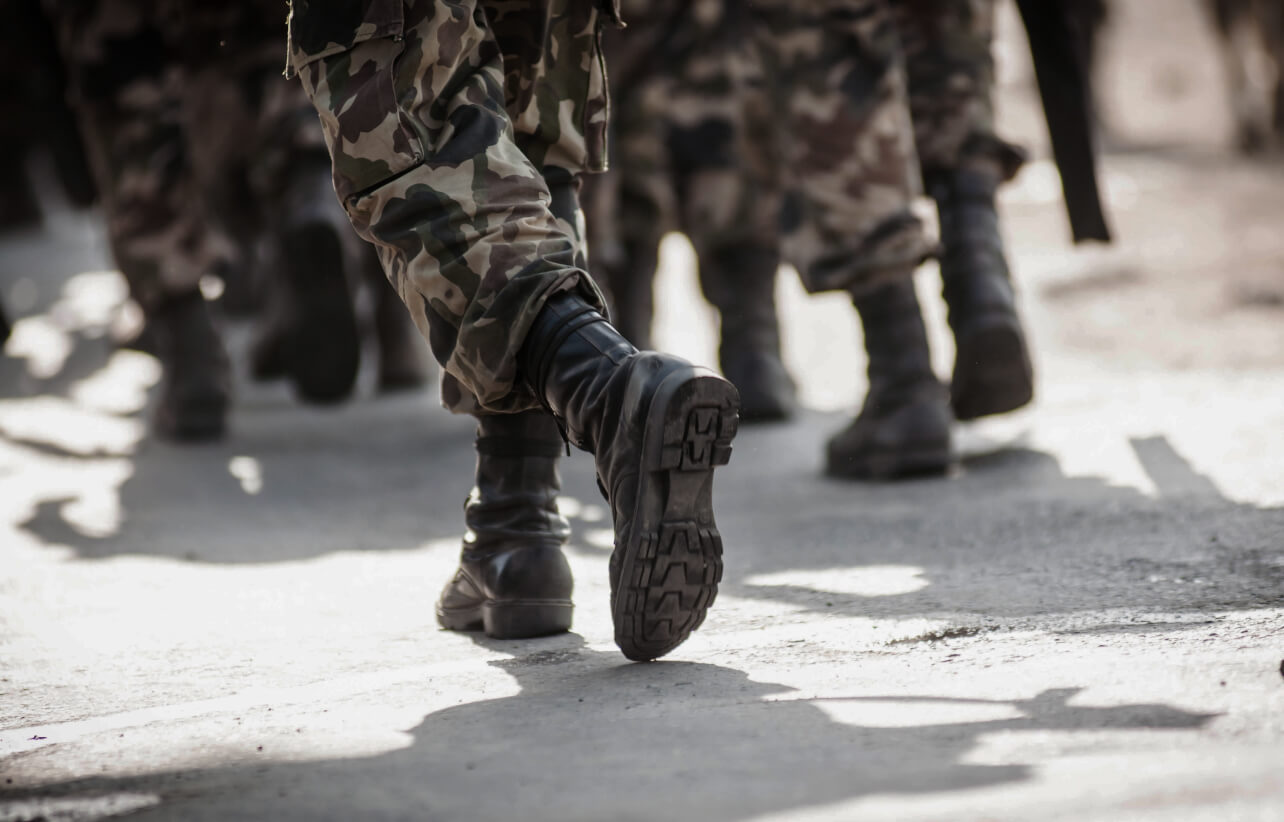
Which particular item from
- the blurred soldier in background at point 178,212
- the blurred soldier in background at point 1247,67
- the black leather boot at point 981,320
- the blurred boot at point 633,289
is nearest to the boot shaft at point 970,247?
the black leather boot at point 981,320

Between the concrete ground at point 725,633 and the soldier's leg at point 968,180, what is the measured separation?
0.17 meters

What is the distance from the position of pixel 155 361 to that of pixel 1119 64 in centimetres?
1596

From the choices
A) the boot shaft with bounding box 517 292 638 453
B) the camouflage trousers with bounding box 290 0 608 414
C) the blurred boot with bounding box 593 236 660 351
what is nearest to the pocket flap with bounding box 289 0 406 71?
the camouflage trousers with bounding box 290 0 608 414

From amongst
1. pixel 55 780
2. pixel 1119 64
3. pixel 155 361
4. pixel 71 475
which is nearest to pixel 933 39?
pixel 71 475

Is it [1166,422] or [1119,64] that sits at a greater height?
[1119,64]

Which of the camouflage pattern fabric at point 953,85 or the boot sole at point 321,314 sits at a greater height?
the camouflage pattern fabric at point 953,85

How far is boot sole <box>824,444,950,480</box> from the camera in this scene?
2521mm

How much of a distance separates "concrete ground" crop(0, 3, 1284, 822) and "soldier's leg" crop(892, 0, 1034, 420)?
0.17 m

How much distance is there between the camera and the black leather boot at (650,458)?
1.31m

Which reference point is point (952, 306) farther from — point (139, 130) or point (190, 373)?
point (139, 130)

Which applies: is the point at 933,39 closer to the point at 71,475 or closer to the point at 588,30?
the point at 588,30

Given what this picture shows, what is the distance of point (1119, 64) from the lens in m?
18.3

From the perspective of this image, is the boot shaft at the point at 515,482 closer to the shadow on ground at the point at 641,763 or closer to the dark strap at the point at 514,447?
the dark strap at the point at 514,447

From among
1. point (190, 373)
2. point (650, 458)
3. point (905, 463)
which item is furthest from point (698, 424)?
point (190, 373)
